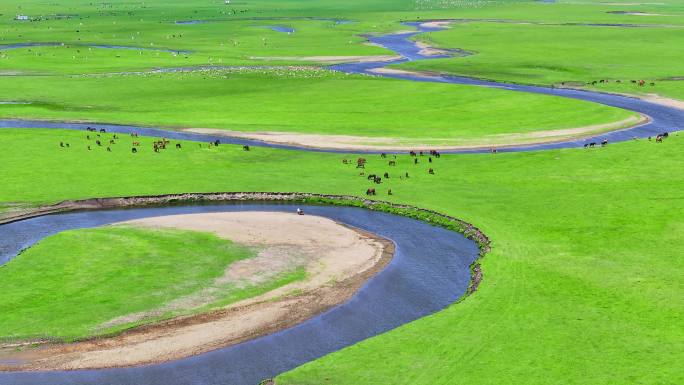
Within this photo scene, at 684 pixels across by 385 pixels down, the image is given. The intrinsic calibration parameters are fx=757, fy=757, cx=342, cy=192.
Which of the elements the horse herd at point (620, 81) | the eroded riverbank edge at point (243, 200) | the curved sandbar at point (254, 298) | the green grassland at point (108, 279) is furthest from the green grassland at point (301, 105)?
the green grassland at point (108, 279)

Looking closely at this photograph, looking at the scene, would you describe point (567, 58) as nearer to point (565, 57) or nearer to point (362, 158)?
point (565, 57)

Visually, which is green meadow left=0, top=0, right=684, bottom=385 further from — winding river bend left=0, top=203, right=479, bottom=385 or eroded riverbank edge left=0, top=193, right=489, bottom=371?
winding river bend left=0, top=203, right=479, bottom=385

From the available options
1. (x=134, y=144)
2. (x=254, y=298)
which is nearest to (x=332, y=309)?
(x=254, y=298)

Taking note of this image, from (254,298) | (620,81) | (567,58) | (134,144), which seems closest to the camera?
(254,298)

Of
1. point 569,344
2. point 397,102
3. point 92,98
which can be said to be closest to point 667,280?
point 569,344

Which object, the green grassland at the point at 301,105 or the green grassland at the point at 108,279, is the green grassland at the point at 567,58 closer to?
the green grassland at the point at 301,105

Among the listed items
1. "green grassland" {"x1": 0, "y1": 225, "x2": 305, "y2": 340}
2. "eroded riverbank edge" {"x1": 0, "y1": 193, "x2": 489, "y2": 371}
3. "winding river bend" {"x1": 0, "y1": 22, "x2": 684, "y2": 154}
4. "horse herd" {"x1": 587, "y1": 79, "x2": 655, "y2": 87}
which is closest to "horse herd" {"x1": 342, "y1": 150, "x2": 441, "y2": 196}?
"eroded riverbank edge" {"x1": 0, "y1": 193, "x2": 489, "y2": 371}
